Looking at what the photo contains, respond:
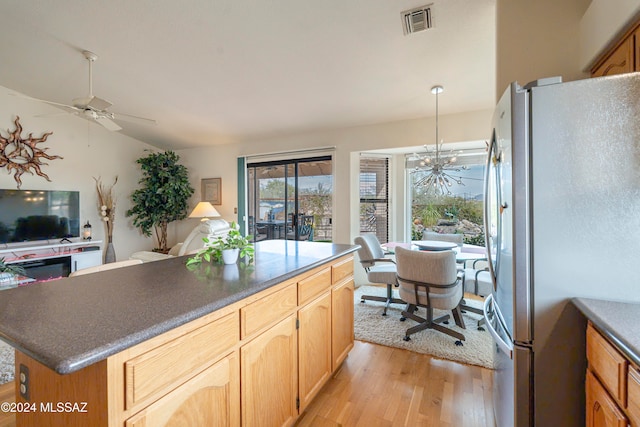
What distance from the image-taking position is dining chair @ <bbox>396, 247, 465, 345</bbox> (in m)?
2.36

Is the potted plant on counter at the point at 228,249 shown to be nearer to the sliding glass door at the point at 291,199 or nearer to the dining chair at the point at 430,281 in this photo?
the dining chair at the point at 430,281

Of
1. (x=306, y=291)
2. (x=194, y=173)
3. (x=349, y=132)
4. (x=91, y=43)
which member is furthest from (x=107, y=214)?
(x=306, y=291)

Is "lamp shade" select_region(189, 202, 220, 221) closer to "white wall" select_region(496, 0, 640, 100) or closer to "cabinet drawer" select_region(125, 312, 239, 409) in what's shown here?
"cabinet drawer" select_region(125, 312, 239, 409)

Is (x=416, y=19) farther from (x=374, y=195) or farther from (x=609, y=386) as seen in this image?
(x=374, y=195)

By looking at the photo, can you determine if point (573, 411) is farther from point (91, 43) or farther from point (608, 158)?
point (91, 43)

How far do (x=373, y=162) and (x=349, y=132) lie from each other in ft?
2.08

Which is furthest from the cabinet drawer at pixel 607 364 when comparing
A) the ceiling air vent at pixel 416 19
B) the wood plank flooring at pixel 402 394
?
the ceiling air vent at pixel 416 19

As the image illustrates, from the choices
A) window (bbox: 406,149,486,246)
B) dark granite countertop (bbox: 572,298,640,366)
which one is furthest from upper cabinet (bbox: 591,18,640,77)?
window (bbox: 406,149,486,246)

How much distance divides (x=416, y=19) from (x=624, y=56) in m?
1.31

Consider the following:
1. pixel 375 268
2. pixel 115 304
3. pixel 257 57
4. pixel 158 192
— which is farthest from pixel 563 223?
pixel 158 192

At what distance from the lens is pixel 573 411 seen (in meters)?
1.13

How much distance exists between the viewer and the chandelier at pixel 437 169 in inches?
134

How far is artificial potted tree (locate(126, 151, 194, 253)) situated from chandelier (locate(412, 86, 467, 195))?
4606 millimetres

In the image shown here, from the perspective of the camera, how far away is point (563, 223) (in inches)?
43.5
